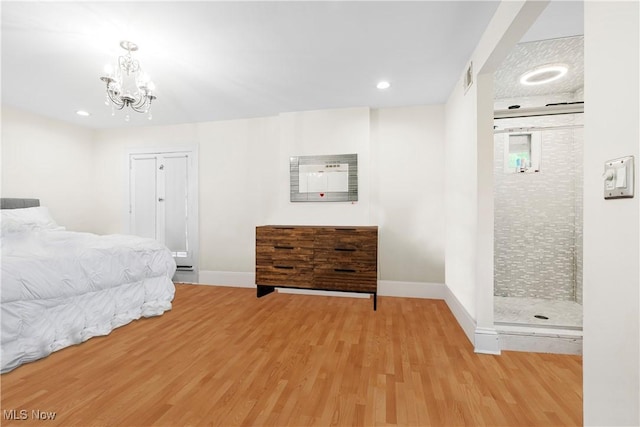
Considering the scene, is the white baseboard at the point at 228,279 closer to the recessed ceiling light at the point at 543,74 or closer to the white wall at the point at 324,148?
the white wall at the point at 324,148

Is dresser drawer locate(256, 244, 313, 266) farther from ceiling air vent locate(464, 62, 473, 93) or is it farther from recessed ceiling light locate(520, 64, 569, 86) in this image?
recessed ceiling light locate(520, 64, 569, 86)

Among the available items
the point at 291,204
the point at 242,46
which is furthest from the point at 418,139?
the point at 242,46

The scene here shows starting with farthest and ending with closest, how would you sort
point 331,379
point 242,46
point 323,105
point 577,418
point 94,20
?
point 323,105, point 242,46, point 94,20, point 331,379, point 577,418

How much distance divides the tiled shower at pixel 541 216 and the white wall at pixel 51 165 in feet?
20.4

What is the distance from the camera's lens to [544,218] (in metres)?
3.11

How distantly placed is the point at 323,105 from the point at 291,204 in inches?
56.6

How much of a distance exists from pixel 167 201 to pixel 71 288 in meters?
2.38

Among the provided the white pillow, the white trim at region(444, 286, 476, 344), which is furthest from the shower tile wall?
the white pillow

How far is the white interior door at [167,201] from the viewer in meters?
4.50

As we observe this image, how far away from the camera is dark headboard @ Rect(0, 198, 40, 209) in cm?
360

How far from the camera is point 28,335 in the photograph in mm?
2072

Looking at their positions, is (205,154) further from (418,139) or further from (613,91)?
(613,91)

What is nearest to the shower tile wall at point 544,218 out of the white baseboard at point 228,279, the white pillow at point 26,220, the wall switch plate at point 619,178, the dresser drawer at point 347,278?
the dresser drawer at point 347,278

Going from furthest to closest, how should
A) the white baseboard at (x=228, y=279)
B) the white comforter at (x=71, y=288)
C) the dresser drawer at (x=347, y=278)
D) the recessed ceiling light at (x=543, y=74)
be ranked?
the white baseboard at (x=228, y=279) → the dresser drawer at (x=347, y=278) → the recessed ceiling light at (x=543, y=74) → the white comforter at (x=71, y=288)
